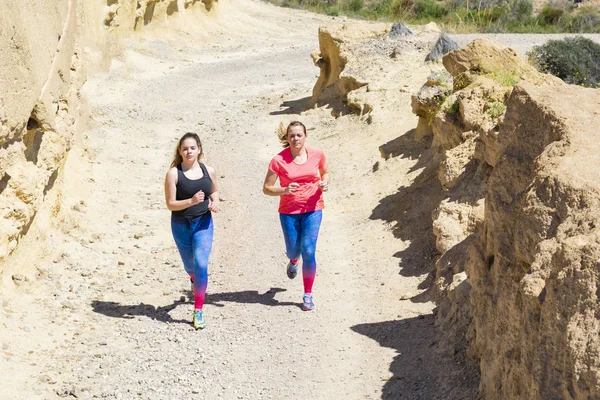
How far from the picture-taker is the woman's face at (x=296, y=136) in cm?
741

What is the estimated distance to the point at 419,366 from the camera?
654 centimetres

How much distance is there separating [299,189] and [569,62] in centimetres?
1046

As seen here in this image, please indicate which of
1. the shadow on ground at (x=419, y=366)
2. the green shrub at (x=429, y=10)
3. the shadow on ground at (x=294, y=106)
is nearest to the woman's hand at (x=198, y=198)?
the shadow on ground at (x=419, y=366)

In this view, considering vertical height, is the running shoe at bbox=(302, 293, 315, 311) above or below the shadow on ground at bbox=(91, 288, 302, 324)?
above

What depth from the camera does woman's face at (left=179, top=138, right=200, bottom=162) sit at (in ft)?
23.6

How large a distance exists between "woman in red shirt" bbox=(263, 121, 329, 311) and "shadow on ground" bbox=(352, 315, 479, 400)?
34.0 inches

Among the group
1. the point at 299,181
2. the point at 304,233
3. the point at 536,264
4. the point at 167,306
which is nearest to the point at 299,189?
A: the point at 299,181

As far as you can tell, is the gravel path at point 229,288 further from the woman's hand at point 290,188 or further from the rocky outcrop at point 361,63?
the woman's hand at point 290,188

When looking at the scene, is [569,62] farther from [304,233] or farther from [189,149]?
[189,149]

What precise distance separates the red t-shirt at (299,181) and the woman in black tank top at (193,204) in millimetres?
592

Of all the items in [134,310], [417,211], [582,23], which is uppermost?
[582,23]

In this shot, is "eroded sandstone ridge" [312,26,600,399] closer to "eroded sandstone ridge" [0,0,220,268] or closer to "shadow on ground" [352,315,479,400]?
"shadow on ground" [352,315,479,400]

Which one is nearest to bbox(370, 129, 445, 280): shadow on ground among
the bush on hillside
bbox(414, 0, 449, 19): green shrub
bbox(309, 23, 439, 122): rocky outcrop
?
bbox(309, 23, 439, 122): rocky outcrop

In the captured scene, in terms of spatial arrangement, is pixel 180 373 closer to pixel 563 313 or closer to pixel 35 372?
pixel 35 372
